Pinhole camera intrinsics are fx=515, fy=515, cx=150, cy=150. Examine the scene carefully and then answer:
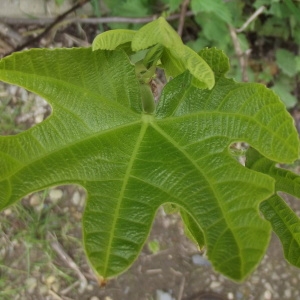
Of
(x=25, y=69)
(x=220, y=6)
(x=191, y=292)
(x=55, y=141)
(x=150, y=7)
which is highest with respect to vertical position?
(x=25, y=69)

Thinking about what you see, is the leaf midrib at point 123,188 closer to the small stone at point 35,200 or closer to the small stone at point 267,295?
the small stone at point 35,200

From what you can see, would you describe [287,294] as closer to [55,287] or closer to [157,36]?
[55,287]

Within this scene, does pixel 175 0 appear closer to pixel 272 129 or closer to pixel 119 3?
pixel 119 3

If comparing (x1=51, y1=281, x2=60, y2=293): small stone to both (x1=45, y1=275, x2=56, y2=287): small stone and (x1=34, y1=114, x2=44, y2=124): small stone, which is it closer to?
(x1=45, y1=275, x2=56, y2=287): small stone

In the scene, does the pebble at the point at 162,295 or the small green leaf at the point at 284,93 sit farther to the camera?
the small green leaf at the point at 284,93

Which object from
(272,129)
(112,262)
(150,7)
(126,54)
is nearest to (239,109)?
(272,129)

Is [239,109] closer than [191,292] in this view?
Yes

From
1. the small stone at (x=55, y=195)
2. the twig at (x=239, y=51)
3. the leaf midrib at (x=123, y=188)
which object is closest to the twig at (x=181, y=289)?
the small stone at (x=55, y=195)
